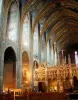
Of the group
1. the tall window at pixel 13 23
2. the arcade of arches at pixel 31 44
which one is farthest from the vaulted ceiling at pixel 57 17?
the tall window at pixel 13 23

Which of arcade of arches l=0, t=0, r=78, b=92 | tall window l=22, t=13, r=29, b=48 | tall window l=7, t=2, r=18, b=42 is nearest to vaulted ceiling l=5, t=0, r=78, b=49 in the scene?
arcade of arches l=0, t=0, r=78, b=92

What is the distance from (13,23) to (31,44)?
454 centimetres

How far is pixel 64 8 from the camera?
2706 centimetres

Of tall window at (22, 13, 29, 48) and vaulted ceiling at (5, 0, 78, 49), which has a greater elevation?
vaulted ceiling at (5, 0, 78, 49)

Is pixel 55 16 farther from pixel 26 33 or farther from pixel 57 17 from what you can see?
pixel 26 33

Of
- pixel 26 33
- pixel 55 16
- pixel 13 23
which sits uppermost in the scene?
pixel 55 16

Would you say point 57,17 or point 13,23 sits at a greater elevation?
point 57,17

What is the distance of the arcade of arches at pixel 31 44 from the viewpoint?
18.7m

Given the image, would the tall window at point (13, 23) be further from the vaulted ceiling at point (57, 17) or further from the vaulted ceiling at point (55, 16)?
the vaulted ceiling at point (57, 17)

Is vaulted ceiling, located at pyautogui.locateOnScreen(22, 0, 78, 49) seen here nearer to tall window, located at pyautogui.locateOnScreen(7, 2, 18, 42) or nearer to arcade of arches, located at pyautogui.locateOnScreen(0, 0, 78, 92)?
arcade of arches, located at pyautogui.locateOnScreen(0, 0, 78, 92)

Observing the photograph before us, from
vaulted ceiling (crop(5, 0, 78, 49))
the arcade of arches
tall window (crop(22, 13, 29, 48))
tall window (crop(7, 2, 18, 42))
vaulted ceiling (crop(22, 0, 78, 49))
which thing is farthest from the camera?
vaulted ceiling (crop(22, 0, 78, 49))

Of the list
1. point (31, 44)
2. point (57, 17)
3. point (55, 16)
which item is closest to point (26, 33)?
point (31, 44)

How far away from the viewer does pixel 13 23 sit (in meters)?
20.1

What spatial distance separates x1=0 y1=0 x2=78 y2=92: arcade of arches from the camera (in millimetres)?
18688
